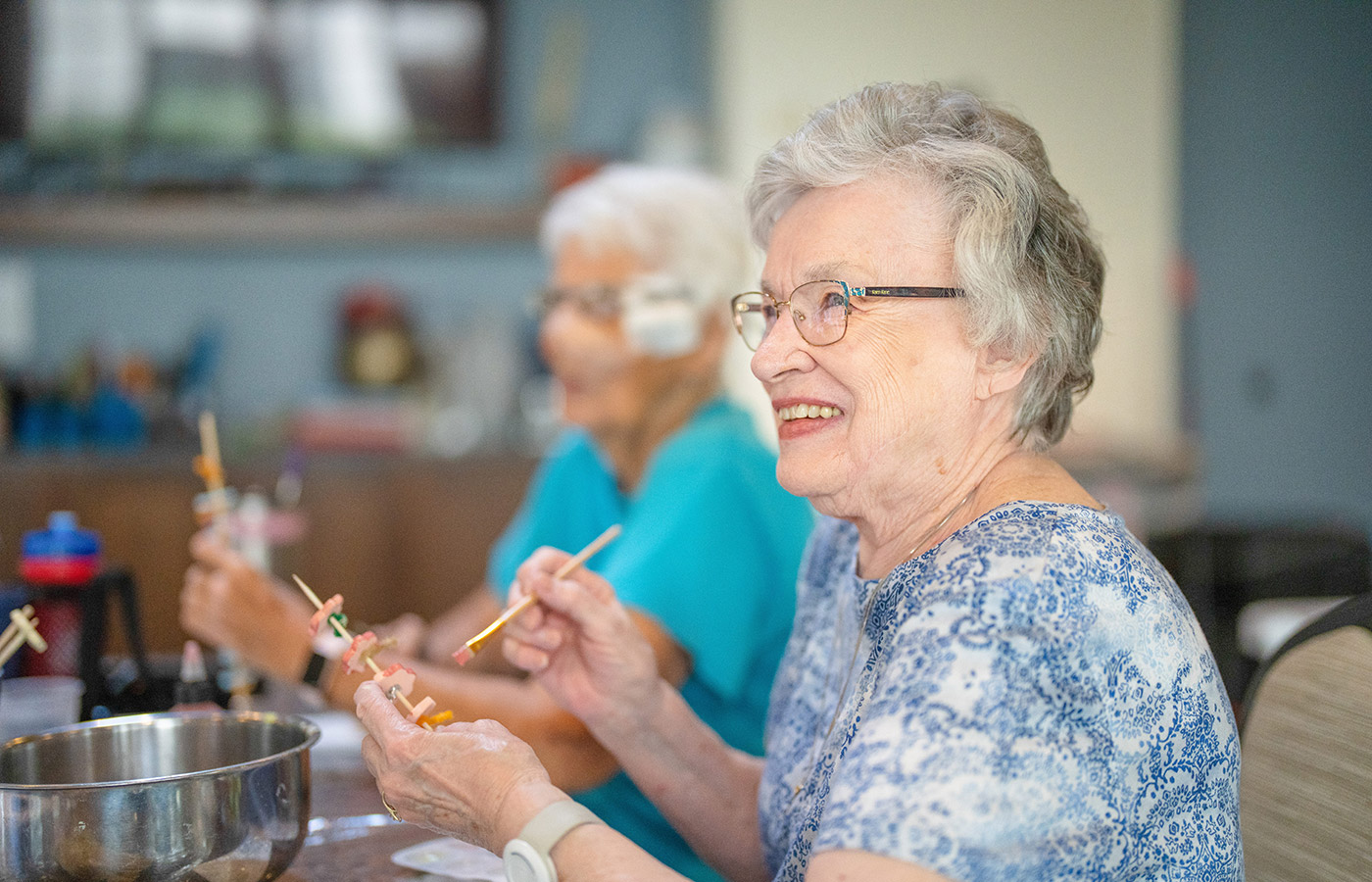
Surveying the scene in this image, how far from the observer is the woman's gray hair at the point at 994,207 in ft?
3.37

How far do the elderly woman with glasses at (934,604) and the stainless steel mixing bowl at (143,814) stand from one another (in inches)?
3.6

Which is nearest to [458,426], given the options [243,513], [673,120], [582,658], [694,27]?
[673,120]

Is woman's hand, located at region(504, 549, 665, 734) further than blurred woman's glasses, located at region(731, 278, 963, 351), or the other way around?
woman's hand, located at region(504, 549, 665, 734)

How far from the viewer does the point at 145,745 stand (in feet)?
3.56

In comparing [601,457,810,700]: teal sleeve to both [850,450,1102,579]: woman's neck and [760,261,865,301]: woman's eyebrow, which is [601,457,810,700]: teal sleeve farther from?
[760,261,865,301]: woman's eyebrow

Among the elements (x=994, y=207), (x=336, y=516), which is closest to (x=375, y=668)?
(x=994, y=207)

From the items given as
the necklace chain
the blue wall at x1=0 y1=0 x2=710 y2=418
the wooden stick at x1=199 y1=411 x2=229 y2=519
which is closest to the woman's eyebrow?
the necklace chain

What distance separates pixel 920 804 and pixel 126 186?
3980mm

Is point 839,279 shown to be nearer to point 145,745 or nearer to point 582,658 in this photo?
point 582,658

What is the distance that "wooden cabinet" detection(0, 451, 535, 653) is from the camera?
353 cm

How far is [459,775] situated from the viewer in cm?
98

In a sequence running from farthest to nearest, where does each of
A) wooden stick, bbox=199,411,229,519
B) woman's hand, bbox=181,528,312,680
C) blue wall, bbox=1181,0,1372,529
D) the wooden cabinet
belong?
blue wall, bbox=1181,0,1372,529
the wooden cabinet
woman's hand, bbox=181,528,312,680
wooden stick, bbox=199,411,229,519

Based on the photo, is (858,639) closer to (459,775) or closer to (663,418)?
(459,775)

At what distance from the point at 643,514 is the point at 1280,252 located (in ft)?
12.7
